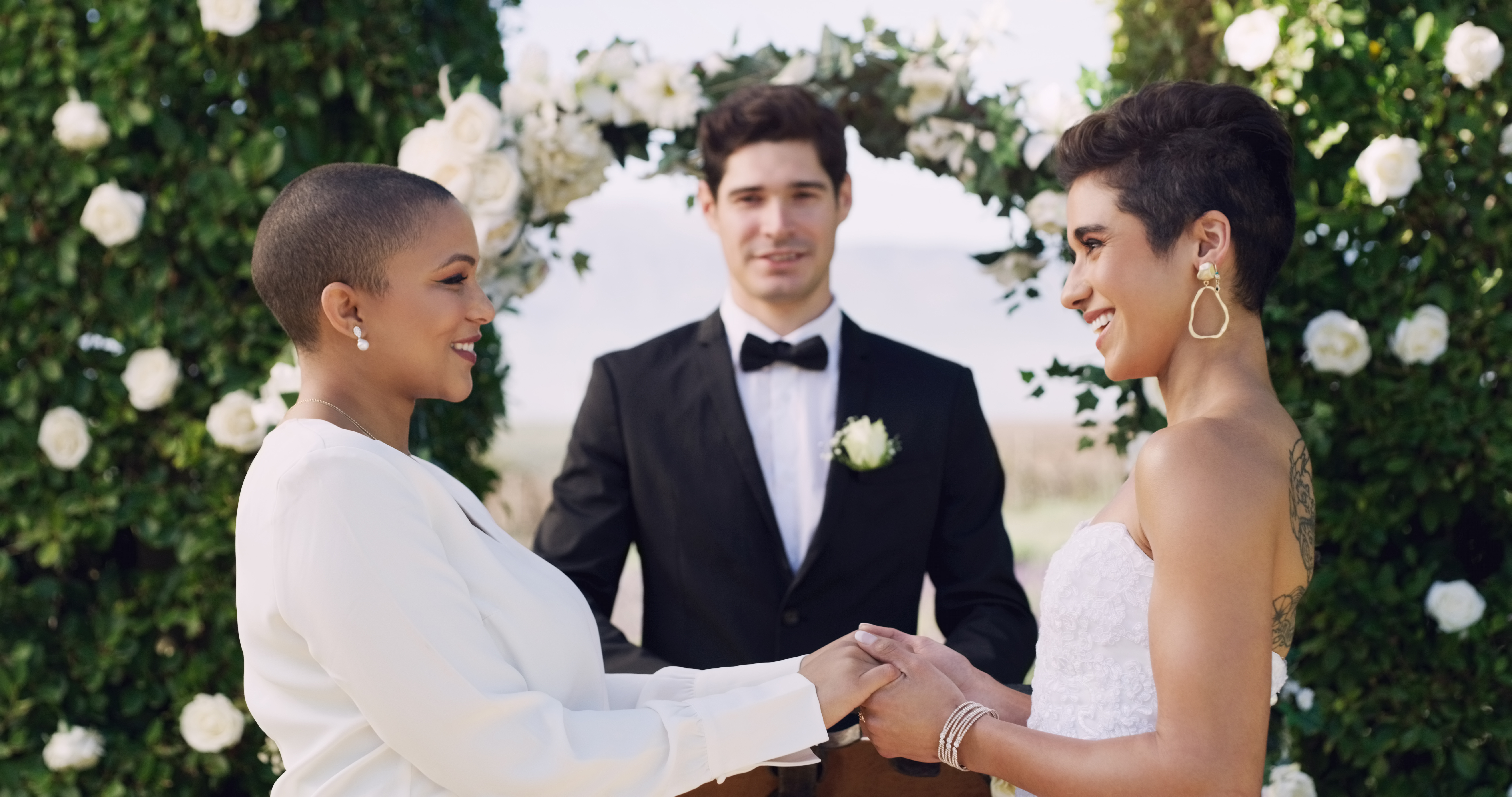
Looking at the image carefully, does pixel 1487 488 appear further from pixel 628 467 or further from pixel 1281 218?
pixel 628 467

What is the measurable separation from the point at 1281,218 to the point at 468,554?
1.54 meters

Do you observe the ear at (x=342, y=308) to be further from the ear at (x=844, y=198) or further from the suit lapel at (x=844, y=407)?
the ear at (x=844, y=198)

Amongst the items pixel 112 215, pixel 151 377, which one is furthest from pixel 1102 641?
pixel 112 215

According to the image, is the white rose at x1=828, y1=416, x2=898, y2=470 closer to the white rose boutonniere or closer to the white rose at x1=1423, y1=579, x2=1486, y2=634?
the white rose boutonniere

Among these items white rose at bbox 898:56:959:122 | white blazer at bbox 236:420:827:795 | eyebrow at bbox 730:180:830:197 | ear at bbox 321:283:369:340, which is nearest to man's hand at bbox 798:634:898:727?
white blazer at bbox 236:420:827:795

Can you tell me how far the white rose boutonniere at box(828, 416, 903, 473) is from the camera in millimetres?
3414

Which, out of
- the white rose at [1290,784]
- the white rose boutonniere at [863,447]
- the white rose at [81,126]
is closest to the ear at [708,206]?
the white rose boutonniere at [863,447]

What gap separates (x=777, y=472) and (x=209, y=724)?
6.23 ft

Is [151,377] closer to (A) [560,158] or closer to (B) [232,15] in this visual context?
(B) [232,15]

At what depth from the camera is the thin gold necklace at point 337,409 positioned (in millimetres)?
2109

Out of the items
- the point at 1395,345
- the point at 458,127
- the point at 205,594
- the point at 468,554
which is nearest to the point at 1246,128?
the point at 468,554

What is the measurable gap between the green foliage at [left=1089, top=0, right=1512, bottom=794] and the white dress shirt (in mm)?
1354

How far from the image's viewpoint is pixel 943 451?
11.9ft

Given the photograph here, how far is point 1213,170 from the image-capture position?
7.19ft
